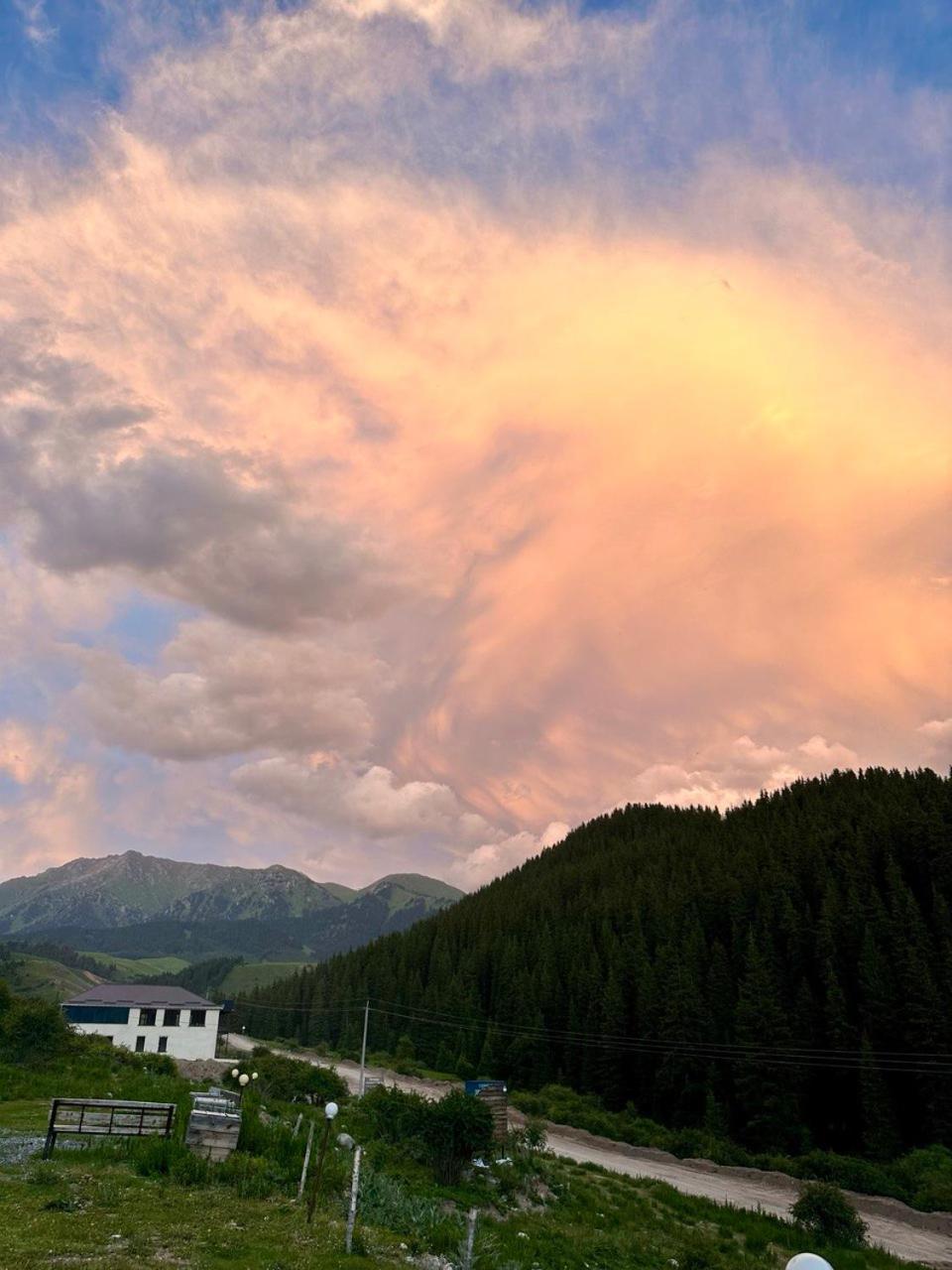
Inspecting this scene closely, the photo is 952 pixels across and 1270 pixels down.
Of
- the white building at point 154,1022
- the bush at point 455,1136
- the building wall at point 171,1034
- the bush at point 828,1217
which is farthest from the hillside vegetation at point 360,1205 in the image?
the white building at point 154,1022

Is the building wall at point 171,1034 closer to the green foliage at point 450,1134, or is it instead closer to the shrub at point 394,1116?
the shrub at point 394,1116

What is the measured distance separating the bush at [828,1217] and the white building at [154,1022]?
84.2 metres

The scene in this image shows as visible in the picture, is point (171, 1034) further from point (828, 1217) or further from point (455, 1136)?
point (828, 1217)

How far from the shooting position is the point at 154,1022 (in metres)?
96.8

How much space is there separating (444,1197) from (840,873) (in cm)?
6483

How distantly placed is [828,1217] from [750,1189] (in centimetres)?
1239

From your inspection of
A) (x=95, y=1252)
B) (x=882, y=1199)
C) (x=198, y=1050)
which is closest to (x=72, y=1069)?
(x=95, y=1252)

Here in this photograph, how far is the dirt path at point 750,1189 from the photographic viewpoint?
32500 mm

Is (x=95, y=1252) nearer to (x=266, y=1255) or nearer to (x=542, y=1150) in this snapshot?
(x=266, y=1255)

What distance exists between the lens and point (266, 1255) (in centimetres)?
1443

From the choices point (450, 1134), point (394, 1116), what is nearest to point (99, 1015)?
point (394, 1116)

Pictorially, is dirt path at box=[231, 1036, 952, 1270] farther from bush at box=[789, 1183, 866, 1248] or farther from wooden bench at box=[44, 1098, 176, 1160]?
wooden bench at box=[44, 1098, 176, 1160]

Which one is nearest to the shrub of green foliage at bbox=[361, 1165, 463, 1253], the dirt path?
green foliage at bbox=[361, 1165, 463, 1253]

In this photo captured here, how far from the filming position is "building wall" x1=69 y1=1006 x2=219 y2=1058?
94.7 m
